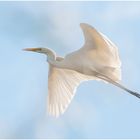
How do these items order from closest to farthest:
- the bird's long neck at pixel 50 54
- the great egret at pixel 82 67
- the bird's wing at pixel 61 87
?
1. the great egret at pixel 82 67
2. the bird's long neck at pixel 50 54
3. the bird's wing at pixel 61 87

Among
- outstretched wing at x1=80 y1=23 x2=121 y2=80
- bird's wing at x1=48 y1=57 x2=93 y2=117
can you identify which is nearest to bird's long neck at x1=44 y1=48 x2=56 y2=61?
bird's wing at x1=48 y1=57 x2=93 y2=117

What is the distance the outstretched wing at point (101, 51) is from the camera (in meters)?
12.7

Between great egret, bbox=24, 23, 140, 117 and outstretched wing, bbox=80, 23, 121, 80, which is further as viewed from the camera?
great egret, bbox=24, 23, 140, 117

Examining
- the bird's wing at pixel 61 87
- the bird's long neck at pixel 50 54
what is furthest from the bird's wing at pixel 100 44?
the bird's wing at pixel 61 87

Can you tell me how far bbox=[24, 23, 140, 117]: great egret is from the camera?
12992mm

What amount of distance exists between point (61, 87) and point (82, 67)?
82 centimetres

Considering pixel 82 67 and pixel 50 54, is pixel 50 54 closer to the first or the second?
pixel 50 54

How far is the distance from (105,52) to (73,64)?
0.56m

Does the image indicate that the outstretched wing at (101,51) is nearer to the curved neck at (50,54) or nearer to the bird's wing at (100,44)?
the bird's wing at (100,44)

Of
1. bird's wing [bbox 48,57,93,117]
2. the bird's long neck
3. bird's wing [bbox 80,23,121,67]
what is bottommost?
bird's wing [bbox 48,57,93,117]

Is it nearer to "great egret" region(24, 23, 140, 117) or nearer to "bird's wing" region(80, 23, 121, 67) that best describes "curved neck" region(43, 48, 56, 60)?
"great egret" region(24, 23, 140, 117)

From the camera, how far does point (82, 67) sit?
44.0ft

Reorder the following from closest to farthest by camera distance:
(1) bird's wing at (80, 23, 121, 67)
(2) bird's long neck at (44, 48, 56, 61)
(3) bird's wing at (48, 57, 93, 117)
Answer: (1) bird's wing at (80, 23, 121, 67)
(2) bird's long neck at (44, 48, 56, 61)
(3) bird's wing at (48, 57, 93, 117)

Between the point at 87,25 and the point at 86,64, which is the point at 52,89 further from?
the point at 87,25
